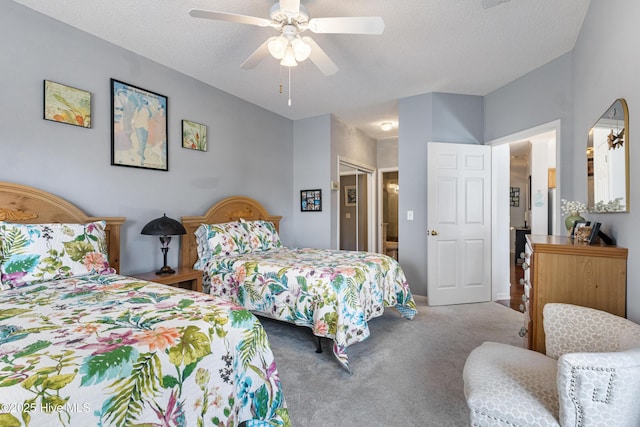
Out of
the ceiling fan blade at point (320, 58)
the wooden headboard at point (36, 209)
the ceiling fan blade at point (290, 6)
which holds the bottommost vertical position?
the wooden headboard at point (36, 209)

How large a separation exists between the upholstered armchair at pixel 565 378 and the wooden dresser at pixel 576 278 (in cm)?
27

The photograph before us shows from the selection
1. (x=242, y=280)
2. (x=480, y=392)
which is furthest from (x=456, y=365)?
(x=242, y=280)

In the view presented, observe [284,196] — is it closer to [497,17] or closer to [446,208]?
[446,208]

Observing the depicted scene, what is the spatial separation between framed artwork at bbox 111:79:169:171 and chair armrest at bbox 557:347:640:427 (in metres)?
3.30

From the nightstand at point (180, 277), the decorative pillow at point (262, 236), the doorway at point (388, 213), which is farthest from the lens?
the doorway at point (388, 213)

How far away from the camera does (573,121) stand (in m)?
2.81

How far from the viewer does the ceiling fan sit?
189cm

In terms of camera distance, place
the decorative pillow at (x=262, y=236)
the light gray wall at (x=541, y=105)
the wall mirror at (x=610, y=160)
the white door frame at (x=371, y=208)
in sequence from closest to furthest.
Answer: the wall mirror at (x=610, y=160) < the light gray wall at (x=541, y=105) < the decorative pillow at (x=262, y=236) < the white door frame at (x=371, y=208)

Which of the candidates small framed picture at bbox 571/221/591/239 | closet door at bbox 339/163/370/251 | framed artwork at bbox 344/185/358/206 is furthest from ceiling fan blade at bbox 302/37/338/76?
framed artwork at bbox 344/185/358/206

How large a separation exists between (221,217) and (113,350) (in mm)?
2765

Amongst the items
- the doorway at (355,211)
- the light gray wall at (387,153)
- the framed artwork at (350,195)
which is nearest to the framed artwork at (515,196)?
the light gray wall at (387,153)

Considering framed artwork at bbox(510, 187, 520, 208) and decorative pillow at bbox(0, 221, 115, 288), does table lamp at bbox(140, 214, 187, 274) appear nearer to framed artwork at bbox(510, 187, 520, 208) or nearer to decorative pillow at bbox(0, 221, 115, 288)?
decorative pillow at bbox(0, 221, 115, 288)

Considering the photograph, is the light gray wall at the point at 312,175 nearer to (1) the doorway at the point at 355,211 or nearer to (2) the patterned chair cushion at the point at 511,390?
(1) the doorway at the point at 355,211

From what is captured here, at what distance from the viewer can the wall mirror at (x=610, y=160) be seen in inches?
63.6
